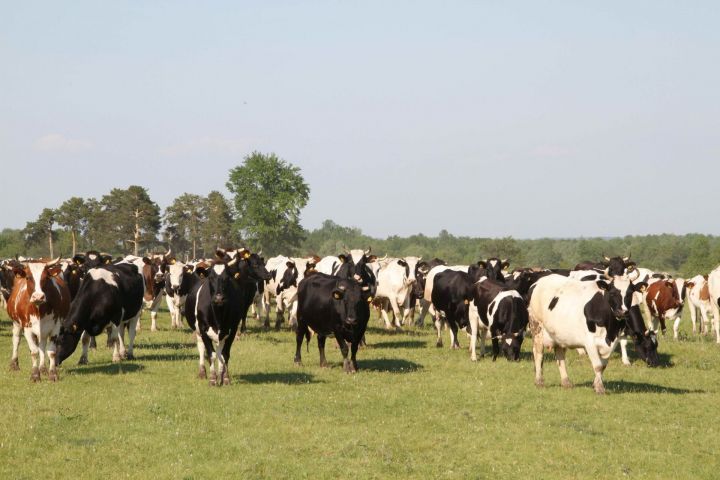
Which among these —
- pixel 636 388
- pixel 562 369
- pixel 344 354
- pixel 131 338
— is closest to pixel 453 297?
pixel 344 354

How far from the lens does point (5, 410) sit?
48.3 ft

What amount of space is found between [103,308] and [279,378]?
4.55 m

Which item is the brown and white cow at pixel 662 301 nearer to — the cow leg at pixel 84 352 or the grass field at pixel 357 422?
the grass field at pixel 357 422

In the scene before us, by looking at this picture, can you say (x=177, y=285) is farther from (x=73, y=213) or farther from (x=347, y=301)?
(x=73, y=213)

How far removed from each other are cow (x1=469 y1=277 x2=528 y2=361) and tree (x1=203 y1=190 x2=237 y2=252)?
95642mm

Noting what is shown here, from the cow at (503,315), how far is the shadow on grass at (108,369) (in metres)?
8.46

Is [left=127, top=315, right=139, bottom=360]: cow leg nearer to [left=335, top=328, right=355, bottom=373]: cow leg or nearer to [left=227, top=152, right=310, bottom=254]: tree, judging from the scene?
[left=335, top=328, right=355, bottom=373]: cow leg

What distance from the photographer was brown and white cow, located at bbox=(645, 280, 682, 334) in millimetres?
→ 28047

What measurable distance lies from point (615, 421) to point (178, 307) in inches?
789

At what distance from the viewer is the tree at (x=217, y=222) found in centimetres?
11812

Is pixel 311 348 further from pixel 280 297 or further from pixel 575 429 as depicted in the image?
pixel 575 429

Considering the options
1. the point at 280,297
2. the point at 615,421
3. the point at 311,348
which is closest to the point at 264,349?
the point at 311,348

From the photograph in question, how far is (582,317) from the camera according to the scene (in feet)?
55.1

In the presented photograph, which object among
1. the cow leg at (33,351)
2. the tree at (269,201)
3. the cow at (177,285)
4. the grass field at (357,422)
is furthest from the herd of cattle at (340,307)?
the tree at (269,201)
